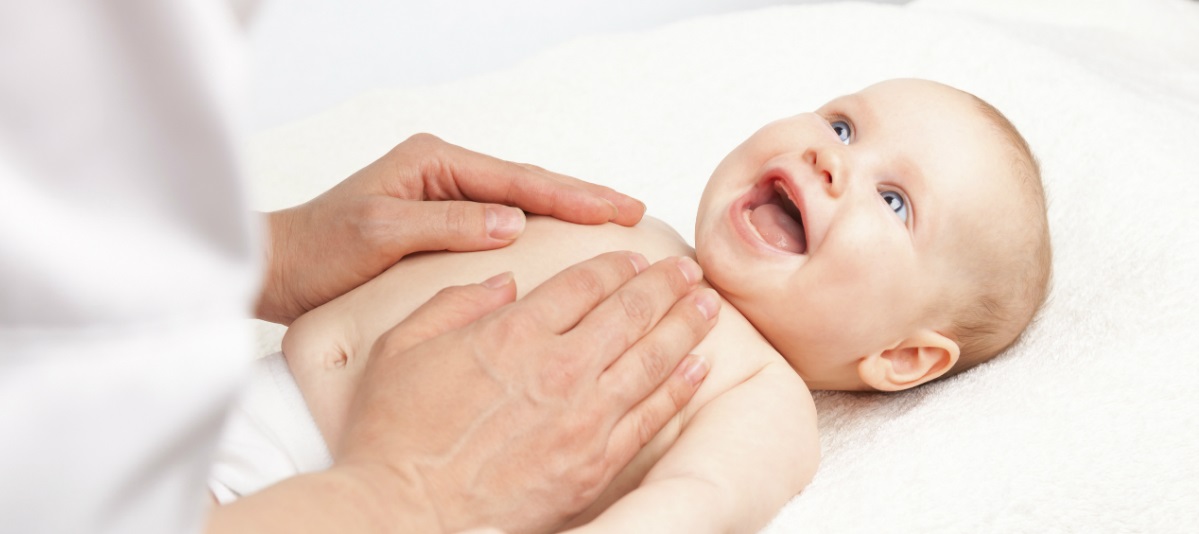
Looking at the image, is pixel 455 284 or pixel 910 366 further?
pixel 910 366

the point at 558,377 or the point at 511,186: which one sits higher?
the point at 511,186

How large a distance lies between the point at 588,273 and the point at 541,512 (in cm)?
27

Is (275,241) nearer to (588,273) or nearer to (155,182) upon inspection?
(588,273)

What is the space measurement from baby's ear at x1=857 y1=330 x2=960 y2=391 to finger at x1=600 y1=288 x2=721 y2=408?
246 millimetres

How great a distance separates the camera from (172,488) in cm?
44

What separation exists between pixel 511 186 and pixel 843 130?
0.47 meters

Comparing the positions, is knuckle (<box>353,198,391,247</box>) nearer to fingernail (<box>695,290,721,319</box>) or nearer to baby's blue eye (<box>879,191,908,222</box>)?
fingernail (<box>695,290,721,319</box>)

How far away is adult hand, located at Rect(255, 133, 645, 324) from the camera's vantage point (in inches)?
45.8

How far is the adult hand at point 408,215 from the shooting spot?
1162mm

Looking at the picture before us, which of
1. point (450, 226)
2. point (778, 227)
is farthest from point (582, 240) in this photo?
point (778, 227)

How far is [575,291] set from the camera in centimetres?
105

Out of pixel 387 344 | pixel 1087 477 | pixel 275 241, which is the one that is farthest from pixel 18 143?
pixel 1087 477

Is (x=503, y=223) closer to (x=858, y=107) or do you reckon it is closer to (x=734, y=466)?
(x=734, y=466)

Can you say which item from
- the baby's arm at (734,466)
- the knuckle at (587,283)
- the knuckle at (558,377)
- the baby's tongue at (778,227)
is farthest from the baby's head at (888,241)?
the knuckle at (558,377)
